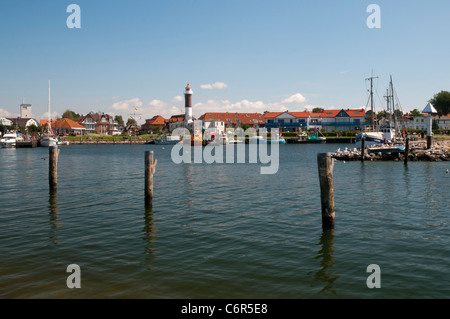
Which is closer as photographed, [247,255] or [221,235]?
[247,255]

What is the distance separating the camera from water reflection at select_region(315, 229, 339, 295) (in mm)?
A: 9742

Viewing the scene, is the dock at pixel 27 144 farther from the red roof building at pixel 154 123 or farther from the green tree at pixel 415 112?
the green tree at pixel 415 112

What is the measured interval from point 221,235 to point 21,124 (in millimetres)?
181056

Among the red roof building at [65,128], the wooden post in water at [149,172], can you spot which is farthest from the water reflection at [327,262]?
the red roof building at [65,128]

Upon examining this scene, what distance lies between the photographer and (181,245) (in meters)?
13.1

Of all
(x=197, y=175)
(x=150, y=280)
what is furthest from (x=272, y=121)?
(x=150, y=280)

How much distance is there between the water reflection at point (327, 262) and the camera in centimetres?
974

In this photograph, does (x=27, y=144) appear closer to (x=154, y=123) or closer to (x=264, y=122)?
(x=154, y=123)

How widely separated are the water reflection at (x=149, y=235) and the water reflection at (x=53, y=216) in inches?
131

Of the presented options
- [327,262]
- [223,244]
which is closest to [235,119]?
[223,244]

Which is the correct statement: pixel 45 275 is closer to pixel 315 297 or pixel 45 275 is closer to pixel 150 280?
pixel 150 280

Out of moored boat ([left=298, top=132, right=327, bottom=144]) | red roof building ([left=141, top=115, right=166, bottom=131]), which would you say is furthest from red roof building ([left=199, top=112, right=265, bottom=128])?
moored boat ([left=298, top=132, right=327, bottom=144])

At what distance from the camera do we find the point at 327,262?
1133cm

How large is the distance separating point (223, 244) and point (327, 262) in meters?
3.73
